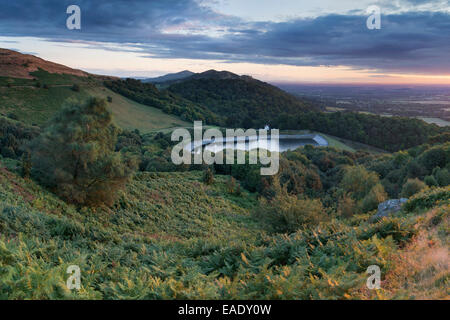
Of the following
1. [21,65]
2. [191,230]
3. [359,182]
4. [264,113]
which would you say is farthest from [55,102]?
[264,113]

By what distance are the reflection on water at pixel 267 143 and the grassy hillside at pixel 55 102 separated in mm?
16241

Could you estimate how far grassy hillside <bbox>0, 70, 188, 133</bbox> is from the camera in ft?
182

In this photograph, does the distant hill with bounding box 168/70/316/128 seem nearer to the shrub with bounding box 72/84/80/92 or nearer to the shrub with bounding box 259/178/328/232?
the shrub with bounding box 72/84/80/92

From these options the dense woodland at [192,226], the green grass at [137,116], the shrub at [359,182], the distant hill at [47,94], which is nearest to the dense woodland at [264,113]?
the green grass at [137,116]

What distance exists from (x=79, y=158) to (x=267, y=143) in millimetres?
59527

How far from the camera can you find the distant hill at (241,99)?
11319 centimetres

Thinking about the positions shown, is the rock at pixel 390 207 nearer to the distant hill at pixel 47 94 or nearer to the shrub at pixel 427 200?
the shrub at pixel 427 200

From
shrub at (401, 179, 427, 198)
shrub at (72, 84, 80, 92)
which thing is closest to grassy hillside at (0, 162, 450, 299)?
shrub at (401, 179, 427, 198)

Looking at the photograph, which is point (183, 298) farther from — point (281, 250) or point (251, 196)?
point (251, 196)

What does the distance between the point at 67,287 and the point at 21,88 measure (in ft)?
236

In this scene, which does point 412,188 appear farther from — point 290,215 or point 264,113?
point 264,113

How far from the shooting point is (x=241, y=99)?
137 m

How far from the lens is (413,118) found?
7362 cm
